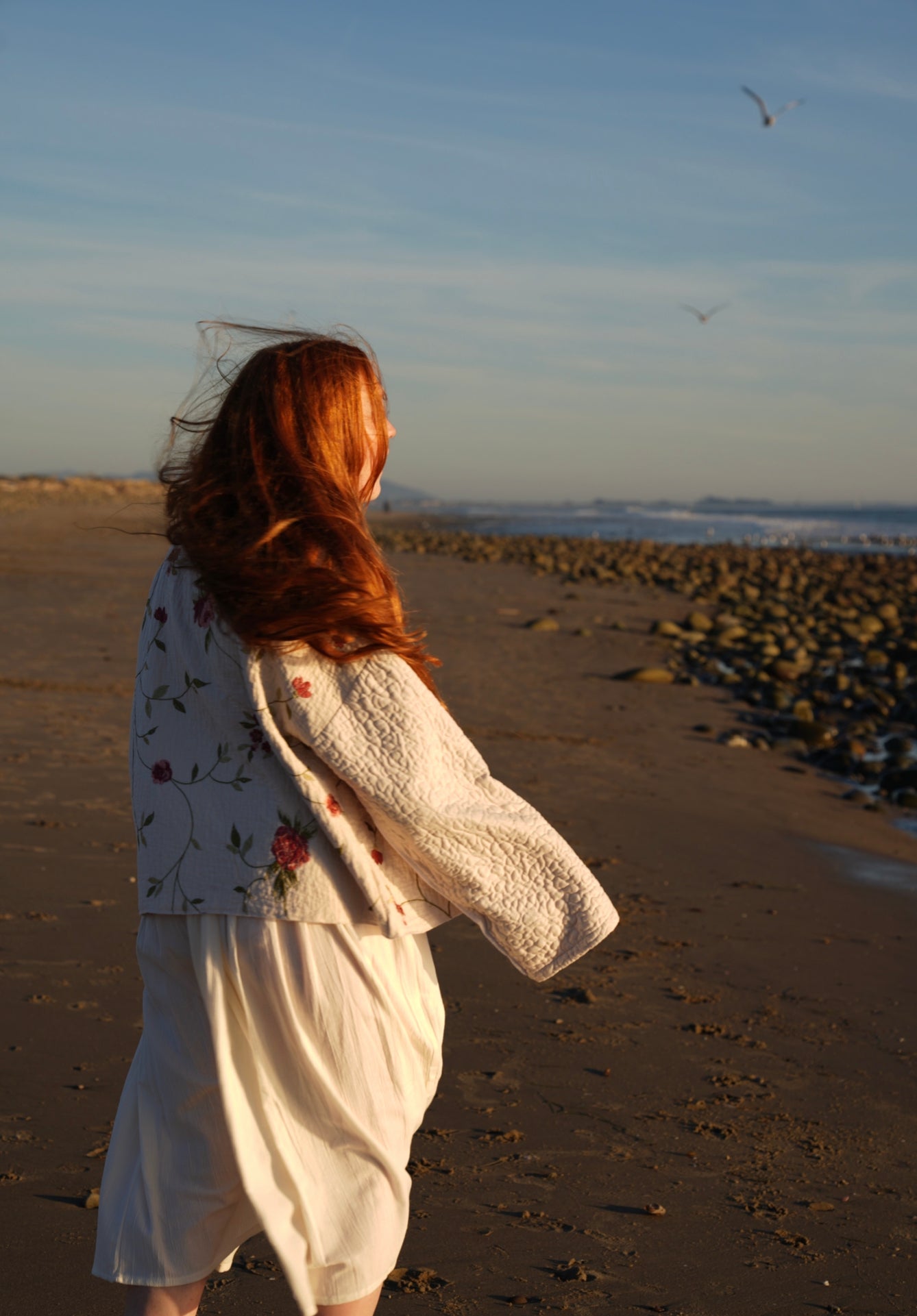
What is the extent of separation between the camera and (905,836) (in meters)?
7.45

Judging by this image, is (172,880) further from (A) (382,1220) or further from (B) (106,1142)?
(B) (106,1142)

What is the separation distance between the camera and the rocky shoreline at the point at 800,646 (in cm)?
984

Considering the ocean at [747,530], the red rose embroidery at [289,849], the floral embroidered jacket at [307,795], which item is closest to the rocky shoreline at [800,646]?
the floral embroidered jacket at [307,795]

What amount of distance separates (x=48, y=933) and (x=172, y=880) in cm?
301

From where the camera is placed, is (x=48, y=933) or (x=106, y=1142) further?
(x=48, y=933)

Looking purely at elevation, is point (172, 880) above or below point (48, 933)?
above

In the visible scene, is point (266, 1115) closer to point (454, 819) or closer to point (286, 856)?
point (286, 856)

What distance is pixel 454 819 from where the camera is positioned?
1.89 m

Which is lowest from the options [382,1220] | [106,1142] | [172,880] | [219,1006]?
[106,1142]

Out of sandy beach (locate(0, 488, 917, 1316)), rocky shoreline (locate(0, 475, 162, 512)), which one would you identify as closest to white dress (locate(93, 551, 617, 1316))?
sandy beach (locate(0, 488, 917, 1316))

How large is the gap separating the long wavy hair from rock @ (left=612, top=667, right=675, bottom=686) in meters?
10.2

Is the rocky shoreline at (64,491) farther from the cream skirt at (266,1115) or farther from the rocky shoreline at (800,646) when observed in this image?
the cream skirt at (266,1115)

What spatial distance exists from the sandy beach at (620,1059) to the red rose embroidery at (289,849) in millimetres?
1302


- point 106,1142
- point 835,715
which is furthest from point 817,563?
point 106,1142
